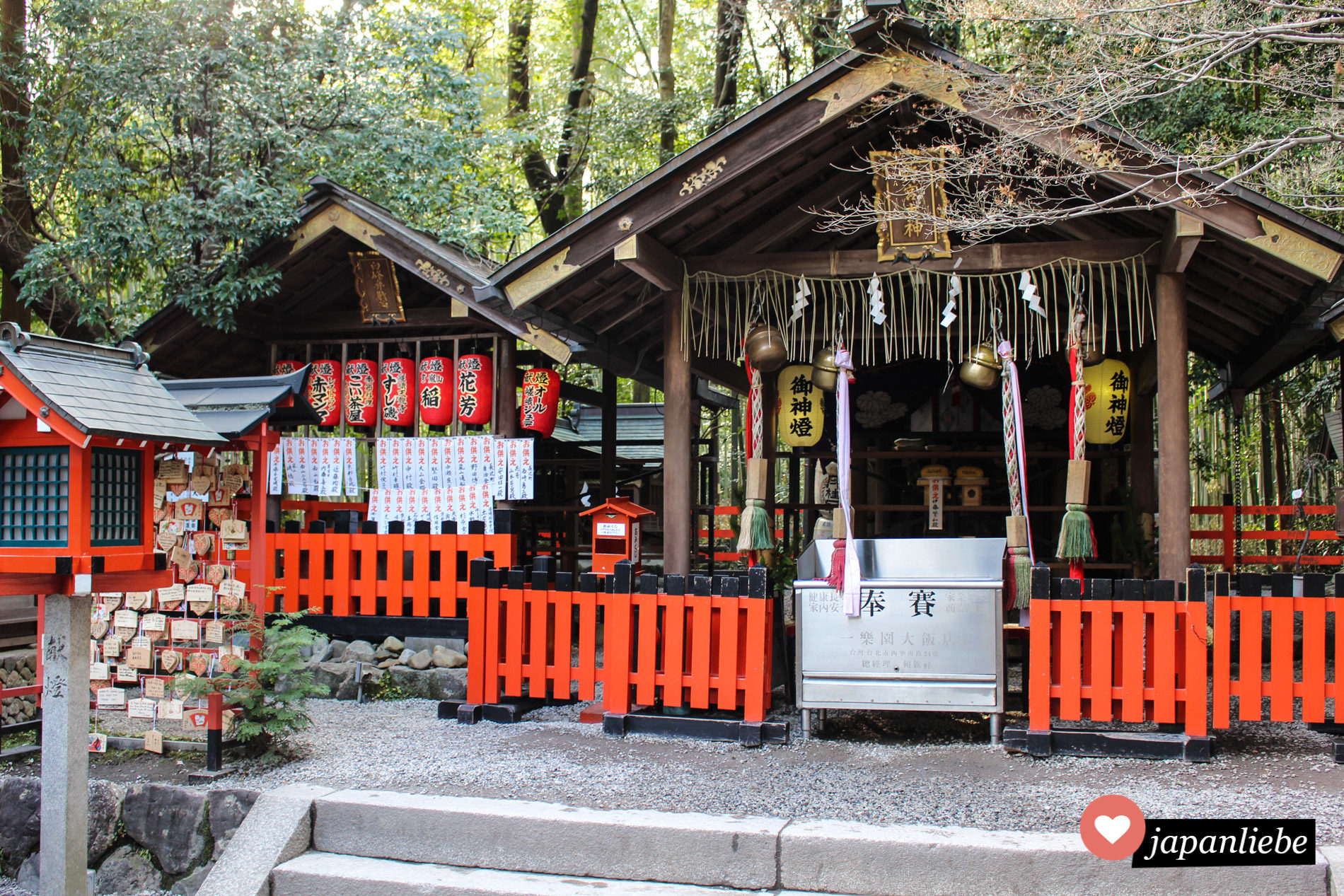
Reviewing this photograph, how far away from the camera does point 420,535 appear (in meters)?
10.0

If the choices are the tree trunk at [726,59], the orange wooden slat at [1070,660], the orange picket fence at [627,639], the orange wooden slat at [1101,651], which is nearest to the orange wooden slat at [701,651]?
the orange picket fence at [627,639]

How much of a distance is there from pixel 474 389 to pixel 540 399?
29.0 inches

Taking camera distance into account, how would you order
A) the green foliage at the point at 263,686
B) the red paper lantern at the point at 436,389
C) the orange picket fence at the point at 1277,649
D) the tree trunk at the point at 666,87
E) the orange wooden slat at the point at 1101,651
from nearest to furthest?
the green foliage at the point at 263,686 → the orange picket fence at the point at 1277,649 → the orange wooden slat at the point at 1101,651 → the red paper lantern at the point at 436,389 → the tree trunk at the point at 666,87

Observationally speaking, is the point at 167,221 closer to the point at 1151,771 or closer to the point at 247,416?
the point at 247,416

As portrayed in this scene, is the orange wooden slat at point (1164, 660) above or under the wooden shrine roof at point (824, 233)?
under

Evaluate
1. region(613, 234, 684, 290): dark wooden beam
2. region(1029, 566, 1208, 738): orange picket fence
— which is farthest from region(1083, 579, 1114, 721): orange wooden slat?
region(613, 234, 684, 290): dark wooden beam

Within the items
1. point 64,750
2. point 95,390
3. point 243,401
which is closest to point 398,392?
point 243,401

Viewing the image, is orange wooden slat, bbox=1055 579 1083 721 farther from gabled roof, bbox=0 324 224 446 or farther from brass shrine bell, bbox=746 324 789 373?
gabled roof, bbox=0 324 224 446

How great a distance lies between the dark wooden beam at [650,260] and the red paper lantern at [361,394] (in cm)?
451

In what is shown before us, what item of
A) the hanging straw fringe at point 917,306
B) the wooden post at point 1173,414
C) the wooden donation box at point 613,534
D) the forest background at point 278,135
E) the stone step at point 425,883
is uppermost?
the forest background at point 278,135

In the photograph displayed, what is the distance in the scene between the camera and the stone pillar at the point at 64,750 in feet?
17.2

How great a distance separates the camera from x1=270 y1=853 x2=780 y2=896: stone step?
4.87 metres

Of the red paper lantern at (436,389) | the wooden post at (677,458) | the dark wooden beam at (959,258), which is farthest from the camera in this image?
the red paper lantern at (436,389)

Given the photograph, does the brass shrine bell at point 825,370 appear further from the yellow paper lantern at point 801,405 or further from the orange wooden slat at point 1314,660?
the orange wooden slat at point 1314,660
